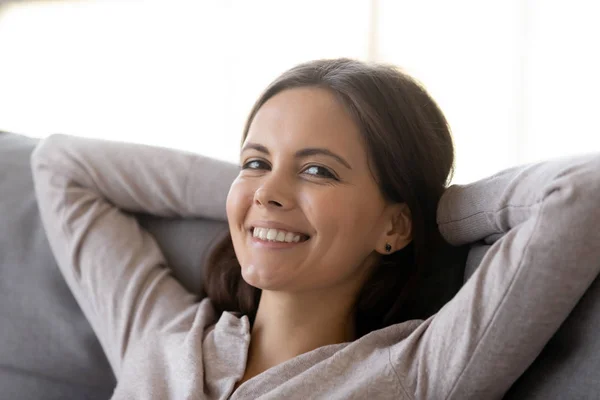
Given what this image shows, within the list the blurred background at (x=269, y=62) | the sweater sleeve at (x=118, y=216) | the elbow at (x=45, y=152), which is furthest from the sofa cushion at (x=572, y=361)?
the blurred background at (x=269, y=62)

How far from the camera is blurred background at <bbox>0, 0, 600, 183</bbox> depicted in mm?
2828

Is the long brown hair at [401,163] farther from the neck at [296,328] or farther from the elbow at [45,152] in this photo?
the elbow at [45,152]

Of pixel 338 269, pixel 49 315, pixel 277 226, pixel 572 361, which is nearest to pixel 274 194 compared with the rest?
pixel 277 226

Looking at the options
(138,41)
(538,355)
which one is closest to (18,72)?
(138,41)

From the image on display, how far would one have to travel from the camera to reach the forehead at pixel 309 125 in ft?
3.81

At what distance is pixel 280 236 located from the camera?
45.1 inches

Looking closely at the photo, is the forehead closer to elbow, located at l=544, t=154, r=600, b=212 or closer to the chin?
the chin

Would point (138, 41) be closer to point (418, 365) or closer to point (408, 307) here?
point (408, 307)

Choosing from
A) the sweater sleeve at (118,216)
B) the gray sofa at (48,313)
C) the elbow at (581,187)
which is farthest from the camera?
the gray sofa at (48,313)

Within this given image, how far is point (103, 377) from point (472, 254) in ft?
2.80

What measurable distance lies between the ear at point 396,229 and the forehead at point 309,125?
5.3 inches

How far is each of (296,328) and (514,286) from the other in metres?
0.46

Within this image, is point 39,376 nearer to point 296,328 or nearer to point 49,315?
point 49,315

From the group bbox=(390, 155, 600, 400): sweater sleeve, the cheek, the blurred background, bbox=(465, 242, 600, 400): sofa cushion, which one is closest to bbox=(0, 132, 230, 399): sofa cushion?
the cheek
